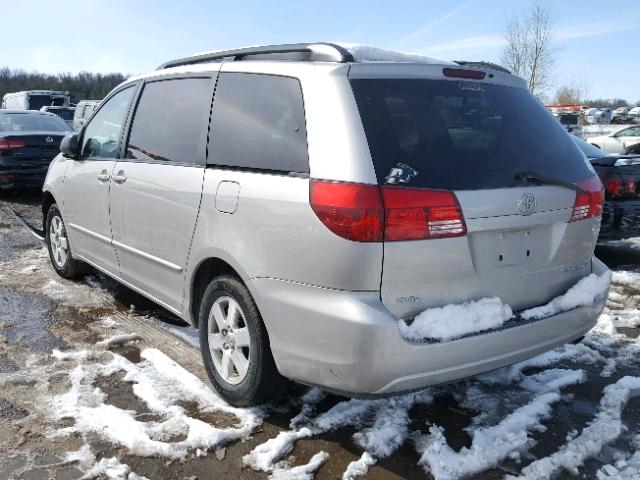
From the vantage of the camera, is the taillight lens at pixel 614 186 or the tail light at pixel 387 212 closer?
the tail light at pixel 387 212

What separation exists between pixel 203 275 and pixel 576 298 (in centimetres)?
198

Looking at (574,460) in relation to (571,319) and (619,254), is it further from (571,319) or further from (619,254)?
(619,254)

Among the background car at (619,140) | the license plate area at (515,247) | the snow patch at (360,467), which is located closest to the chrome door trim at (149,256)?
the snow patch at (360,467)

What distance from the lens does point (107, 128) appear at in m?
4.58

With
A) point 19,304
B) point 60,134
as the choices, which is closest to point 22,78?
point 60,134

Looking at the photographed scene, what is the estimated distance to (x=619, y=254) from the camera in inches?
273

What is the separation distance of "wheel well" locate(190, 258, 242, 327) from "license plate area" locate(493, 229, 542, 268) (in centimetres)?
128

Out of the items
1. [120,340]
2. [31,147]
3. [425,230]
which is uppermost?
[425,230]

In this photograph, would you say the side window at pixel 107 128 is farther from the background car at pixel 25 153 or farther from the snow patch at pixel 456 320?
the background car at pixel 25 153

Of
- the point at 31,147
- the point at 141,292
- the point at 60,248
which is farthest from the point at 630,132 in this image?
the point at 141,292

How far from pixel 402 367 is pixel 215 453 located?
39.3 inches

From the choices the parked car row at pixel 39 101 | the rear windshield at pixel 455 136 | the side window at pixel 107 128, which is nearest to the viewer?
the rear windshield at pixel 455 136

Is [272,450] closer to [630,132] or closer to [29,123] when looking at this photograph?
[29,123]

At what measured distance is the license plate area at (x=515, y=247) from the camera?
269cm
